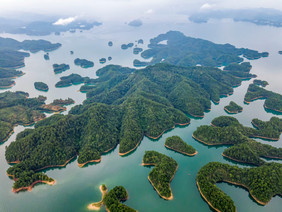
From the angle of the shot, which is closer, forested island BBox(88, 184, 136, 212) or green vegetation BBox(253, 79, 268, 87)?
forested island BBox(88, 184, 136, 212)

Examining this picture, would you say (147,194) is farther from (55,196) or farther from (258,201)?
(258,201)

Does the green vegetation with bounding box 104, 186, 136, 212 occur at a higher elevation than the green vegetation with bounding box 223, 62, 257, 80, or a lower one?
lower

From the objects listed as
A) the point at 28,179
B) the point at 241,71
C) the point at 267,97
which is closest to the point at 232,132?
the point at 267,97

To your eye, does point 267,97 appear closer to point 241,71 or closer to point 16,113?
point 241,71

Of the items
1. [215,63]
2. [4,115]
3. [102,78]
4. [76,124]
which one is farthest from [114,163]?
[215,63]

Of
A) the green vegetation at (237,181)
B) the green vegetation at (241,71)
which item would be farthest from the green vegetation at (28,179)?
the green vegetation at (241,71)

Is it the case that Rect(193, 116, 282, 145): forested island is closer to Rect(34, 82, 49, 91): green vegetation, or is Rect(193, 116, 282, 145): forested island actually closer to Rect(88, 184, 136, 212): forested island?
Rect(88, 184, 136, 212): forested island

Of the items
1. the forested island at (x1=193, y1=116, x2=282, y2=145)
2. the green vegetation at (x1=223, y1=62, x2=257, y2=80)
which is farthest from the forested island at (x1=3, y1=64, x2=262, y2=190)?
the green vegetation at (x1=223, y1=62, x2=257, y2=80)
